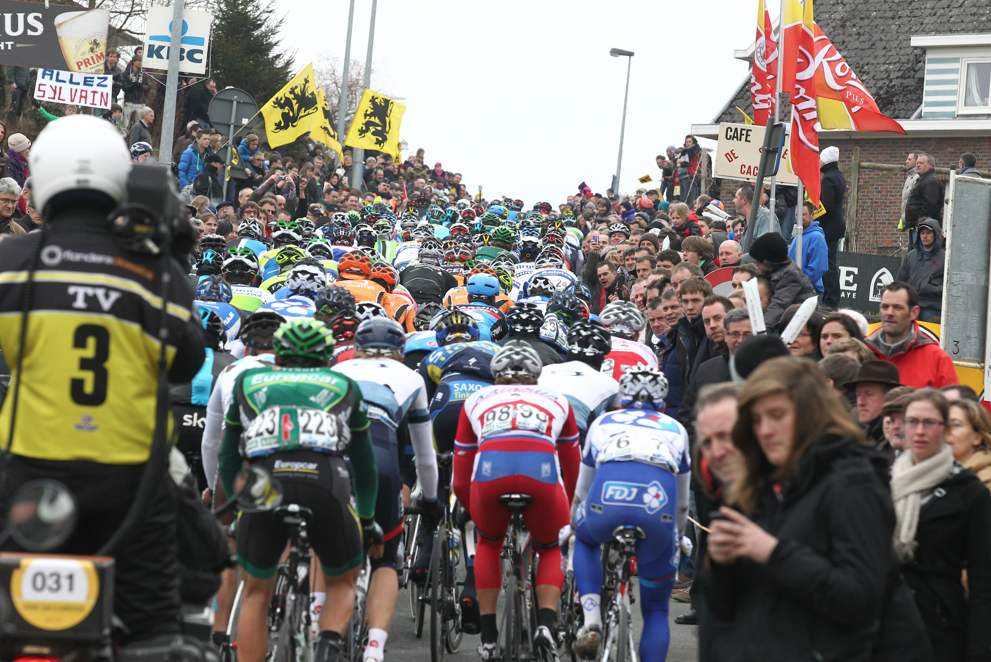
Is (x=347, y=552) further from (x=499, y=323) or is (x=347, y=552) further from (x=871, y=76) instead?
(x=871, y=76)

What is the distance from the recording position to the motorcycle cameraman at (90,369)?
432 centimetres

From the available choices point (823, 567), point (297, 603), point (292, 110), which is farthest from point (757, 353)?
point (292, 110)

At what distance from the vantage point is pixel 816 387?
12.7ft

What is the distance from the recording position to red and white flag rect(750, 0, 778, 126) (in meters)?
17.3

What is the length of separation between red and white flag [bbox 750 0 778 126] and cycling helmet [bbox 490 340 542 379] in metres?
10.4

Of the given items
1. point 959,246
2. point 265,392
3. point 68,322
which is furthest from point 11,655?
point 959,246

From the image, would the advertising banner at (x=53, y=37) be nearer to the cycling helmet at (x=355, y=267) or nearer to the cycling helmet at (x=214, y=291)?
the cycling helmet at (x=355, y=267)

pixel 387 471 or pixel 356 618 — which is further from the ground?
pixel 387 471

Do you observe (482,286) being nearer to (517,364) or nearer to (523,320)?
(523,320)

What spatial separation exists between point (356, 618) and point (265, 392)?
1933 mm

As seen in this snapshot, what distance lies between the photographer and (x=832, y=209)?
18.2 metres

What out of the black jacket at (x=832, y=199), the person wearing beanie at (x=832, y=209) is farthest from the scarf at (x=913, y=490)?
the black jacket at (x=832, y=199)

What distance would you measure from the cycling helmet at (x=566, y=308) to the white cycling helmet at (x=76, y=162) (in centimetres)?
630

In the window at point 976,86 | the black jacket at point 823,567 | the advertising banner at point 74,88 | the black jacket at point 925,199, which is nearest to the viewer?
the black jacket at point 823,567
